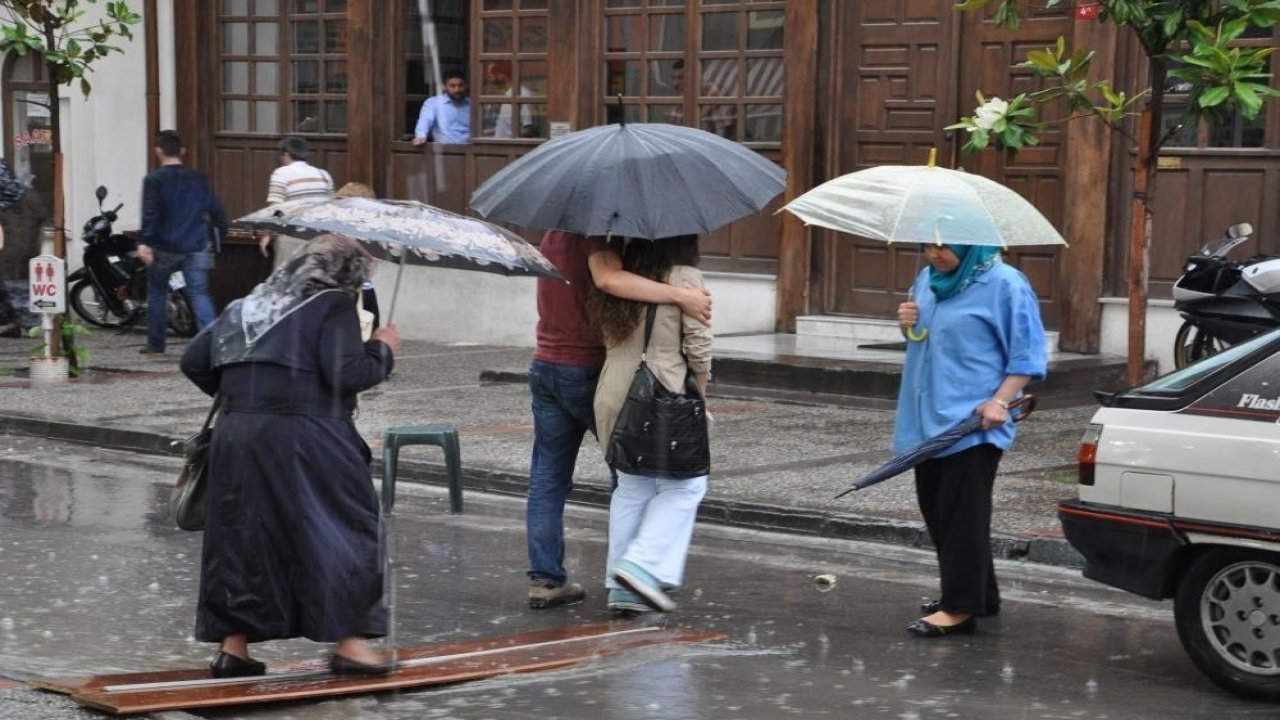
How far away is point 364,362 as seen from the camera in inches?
249

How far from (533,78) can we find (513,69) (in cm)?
26

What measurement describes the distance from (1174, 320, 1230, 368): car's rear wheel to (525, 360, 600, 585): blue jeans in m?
6.20

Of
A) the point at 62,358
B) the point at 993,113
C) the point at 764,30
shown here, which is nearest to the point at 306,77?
the point at 62,358

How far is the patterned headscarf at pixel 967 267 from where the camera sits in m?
7.52

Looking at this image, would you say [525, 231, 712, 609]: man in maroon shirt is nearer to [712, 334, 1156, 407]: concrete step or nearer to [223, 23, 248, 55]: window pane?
[712, 334, 1156, 407]: concrete step

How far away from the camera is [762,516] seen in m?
10.2

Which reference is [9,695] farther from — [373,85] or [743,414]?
[373,85]

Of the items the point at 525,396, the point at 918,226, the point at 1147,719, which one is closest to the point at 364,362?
the point at 918,226

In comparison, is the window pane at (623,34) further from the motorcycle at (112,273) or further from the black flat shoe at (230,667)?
the black flat shoe at (230,667)

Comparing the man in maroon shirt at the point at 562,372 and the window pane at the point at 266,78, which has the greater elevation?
the window pane at the point at 266,78

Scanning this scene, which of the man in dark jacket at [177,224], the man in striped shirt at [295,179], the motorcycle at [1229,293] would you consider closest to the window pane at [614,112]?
the man in striped shirt at [295,179]

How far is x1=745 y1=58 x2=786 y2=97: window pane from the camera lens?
17.3 m

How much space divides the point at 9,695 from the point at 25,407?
8721 millimetres

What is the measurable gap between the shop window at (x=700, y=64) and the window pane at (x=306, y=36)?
3.83 m
